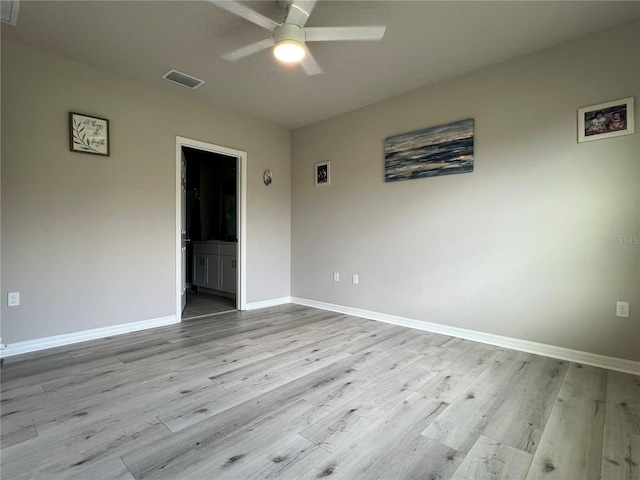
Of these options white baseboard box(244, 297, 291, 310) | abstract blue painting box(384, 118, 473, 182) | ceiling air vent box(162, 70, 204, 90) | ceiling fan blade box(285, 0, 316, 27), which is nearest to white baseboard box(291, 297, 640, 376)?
white baseboard box(244, 297, 291, 310)

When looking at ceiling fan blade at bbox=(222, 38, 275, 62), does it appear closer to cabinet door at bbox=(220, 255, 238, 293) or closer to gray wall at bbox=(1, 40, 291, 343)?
gray wall at bbox=(1, 40, 291, 343)

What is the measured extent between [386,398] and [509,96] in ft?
9.28

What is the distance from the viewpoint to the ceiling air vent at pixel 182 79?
10.4 ft

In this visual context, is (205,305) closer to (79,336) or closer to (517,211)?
(79,336)

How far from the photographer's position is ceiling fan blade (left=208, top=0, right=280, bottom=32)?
2150 millimetres

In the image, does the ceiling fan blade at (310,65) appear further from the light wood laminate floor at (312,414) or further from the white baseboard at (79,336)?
the white baseboard at (79,336)

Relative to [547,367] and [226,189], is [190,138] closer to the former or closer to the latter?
[226,189]

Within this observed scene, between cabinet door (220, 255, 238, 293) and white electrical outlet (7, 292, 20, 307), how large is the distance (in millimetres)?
2323

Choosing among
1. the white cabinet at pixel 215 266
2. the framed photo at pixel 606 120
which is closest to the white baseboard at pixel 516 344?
the framed photo at pixel 606 120

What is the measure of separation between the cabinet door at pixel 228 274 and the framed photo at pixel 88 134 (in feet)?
7.21

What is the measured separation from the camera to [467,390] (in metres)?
2.05

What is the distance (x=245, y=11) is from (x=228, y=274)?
353 cm

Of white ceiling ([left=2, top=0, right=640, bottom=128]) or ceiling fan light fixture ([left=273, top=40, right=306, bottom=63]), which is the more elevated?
white ceiling ([left=2, top=0, right=640, bottom=128])

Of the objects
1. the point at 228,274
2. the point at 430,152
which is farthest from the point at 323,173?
the point at 228,274
